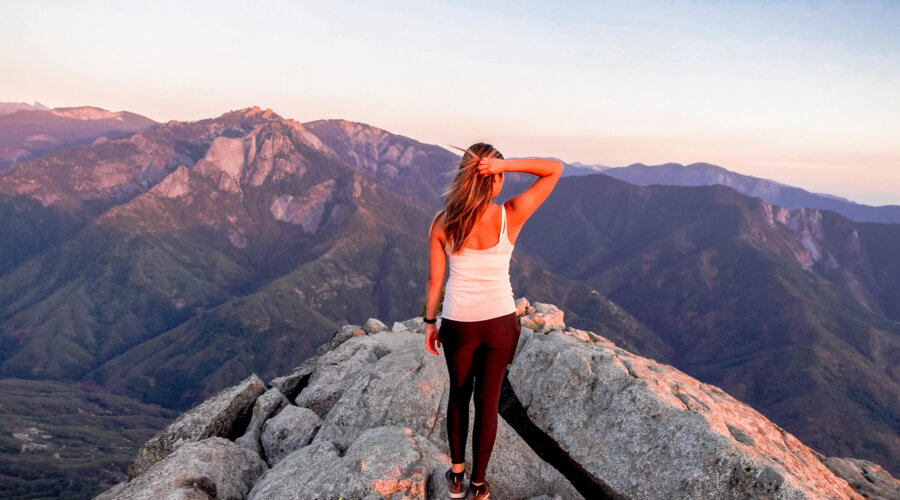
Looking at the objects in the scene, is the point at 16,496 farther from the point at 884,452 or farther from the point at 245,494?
the point at 884,452

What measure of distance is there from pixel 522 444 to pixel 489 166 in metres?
7.39

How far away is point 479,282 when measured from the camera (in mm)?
6734

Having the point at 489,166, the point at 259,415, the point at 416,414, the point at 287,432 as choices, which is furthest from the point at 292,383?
the point at 489,166

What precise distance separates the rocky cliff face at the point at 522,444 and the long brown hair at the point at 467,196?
15.9 ft

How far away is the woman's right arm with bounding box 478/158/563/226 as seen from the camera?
637 centimetres

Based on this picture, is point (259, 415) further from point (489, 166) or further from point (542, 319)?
point (542, 319)

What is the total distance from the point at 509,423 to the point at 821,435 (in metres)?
240

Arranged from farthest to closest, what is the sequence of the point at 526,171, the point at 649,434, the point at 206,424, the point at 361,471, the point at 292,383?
the point at 292,383 < the point at 206,424 < the point at 649,434 < the point at 361,471 < the point at 526,171

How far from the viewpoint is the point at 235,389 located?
15789 millimetres

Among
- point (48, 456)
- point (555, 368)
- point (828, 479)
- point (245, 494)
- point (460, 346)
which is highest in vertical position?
point (460, 346)

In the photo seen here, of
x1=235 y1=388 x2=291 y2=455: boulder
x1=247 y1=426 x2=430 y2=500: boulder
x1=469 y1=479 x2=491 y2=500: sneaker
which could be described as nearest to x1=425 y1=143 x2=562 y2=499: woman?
x1=469 y1=479 x2=491 y2=500: sneaker

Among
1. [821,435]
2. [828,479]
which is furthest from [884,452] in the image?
[828,479]

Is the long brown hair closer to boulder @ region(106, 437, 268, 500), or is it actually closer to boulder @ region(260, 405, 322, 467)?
boulder @ region(106, 437, 268, 500)

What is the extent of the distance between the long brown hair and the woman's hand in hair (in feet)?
0.25
